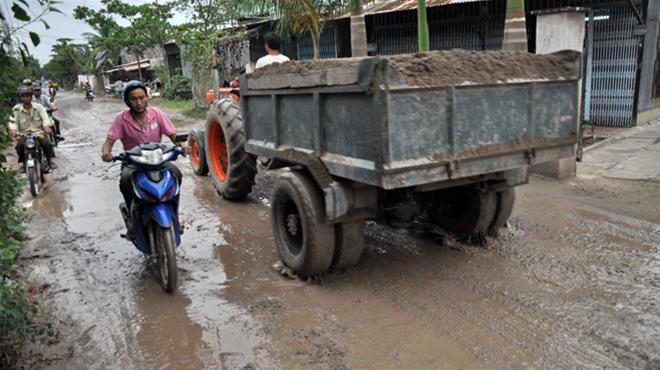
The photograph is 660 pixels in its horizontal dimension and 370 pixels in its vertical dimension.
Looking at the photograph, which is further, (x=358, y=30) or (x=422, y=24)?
(x=358, y=30)

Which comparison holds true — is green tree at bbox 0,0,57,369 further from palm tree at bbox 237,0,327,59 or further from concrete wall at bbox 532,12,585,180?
palm tree at bbox 237,0,327,59

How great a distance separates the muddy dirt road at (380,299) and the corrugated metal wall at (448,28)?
6.95 meters

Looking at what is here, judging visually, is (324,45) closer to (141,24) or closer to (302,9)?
(302,9)

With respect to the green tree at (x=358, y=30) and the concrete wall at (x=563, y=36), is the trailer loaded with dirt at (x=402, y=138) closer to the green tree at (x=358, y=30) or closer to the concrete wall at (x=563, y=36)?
the concrete wall at (x=563, y=36)

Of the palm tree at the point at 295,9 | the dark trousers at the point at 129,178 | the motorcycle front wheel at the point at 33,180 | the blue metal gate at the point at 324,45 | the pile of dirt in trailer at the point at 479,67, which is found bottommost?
the motorcycle front wheel at the point at 33,180

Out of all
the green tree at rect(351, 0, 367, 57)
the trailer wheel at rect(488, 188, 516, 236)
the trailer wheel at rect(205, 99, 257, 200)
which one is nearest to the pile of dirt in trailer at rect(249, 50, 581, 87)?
the trailer wheel at rect(488, 188, 516, 236)

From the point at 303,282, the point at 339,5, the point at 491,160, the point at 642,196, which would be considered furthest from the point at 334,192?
the point at 339,5

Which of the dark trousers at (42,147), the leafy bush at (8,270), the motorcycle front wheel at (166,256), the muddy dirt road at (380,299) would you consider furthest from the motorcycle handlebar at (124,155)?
the dark trousers at (42,147)

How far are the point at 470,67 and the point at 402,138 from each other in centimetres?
80

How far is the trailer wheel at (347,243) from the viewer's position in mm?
4316

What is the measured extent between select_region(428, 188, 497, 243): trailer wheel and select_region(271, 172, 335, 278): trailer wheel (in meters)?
1.32

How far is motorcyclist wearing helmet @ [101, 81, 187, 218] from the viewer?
4648 mm

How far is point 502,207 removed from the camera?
5.03 meters

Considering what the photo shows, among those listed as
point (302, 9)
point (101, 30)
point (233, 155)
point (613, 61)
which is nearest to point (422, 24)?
point (233, 155)
